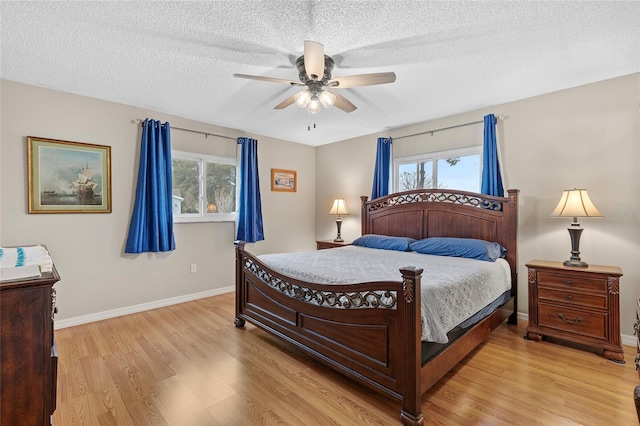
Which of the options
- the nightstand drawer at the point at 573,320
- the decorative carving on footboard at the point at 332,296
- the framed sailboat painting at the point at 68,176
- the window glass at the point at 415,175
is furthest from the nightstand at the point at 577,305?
the framed sailboat painting at the point at 68,176

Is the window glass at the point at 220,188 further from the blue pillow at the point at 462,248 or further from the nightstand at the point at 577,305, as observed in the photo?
the nightstand at the point at 577,305

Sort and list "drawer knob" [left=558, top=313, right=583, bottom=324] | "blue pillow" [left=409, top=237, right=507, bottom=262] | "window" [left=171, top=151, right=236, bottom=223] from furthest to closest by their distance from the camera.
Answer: "window" [left=171, top=151, right=236, bottom=223] < "blue pillow" [left=409, top=237, right=507, bottom=262] < "drawer knob" [left=558, top=313, right=583, bottom=324]

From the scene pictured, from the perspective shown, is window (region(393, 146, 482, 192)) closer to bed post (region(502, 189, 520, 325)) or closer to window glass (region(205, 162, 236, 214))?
bed post (region(502, 189, 520, 325))

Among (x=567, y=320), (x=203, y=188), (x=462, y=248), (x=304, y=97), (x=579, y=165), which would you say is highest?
(x=304, y=97)

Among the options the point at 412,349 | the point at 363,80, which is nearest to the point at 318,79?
the point at 363,80

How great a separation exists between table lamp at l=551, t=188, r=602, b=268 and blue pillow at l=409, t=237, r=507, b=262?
601mm

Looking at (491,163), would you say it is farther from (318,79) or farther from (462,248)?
(318,79)

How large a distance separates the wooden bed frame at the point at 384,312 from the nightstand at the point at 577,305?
0.34 m

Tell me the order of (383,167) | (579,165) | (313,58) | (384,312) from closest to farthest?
(384,312) → (313,58) → (579,165) → (383,167)

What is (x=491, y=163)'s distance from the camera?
3.51m

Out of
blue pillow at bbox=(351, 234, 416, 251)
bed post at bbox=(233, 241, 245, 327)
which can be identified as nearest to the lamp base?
blue pillow at bbox=(351, 234, 416, 251)

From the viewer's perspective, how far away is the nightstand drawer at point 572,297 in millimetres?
2560

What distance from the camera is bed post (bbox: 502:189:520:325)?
3273mm

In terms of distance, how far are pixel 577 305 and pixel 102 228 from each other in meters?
5.01
